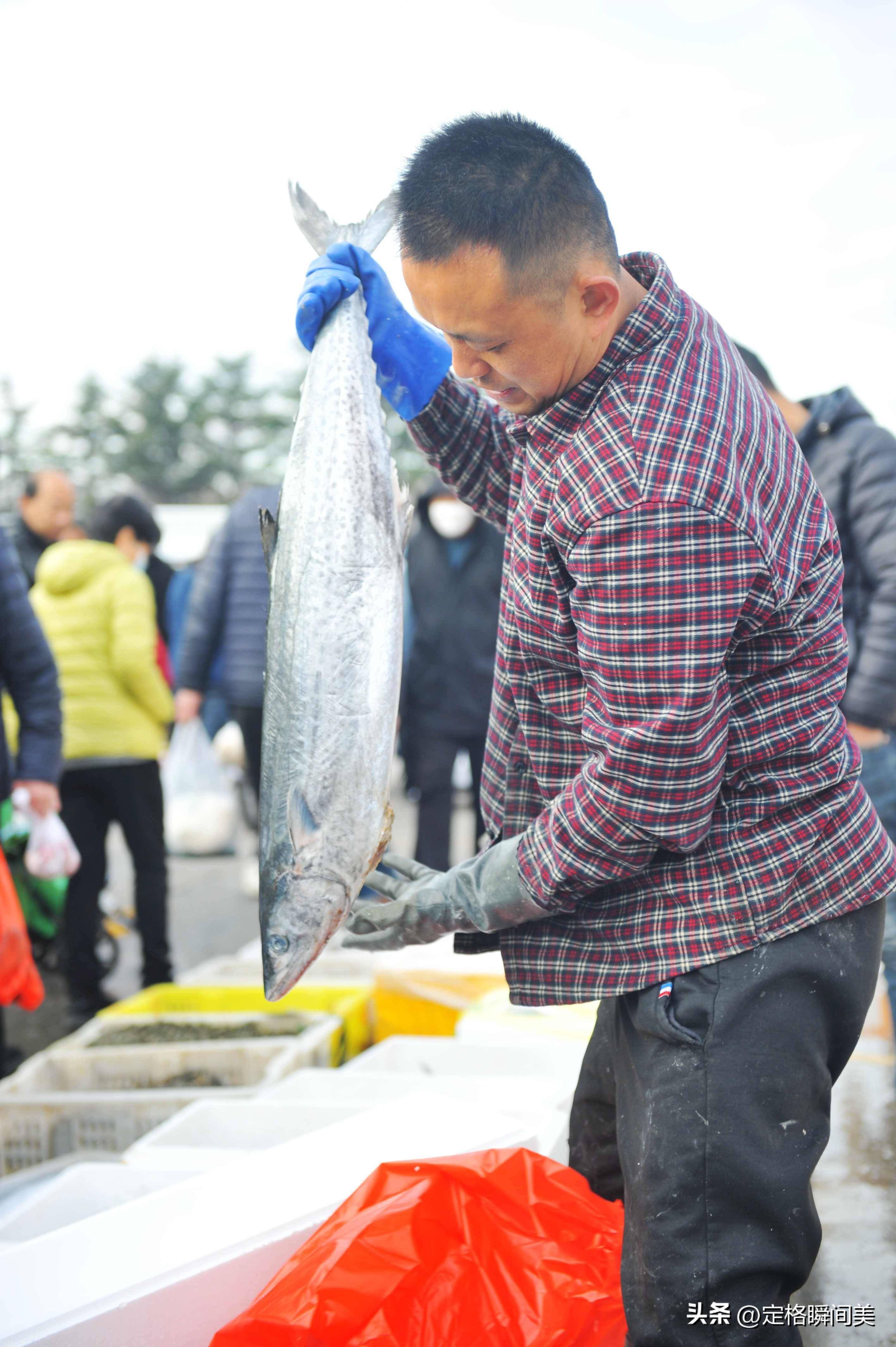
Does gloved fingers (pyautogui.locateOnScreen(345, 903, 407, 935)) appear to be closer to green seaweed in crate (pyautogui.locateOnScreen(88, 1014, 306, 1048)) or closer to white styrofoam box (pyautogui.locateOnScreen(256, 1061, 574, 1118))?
white styrofoam box (pyautogui.locateOnScreen(256, 1061, 574, 1118))

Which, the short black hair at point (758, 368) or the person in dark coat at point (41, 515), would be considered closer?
the short black hair at point (758, 368)

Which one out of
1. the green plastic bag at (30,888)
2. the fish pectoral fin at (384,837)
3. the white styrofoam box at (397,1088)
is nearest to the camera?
the fish pectoral fin at (384,837)

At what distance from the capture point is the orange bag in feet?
8.81

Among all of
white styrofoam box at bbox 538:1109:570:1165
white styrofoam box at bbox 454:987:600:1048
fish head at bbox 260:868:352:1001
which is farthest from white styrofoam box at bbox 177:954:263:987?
fish head at bbox 260:868:352:1001

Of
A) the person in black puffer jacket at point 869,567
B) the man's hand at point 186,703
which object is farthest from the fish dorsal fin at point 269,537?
the man's hand at point 186,703

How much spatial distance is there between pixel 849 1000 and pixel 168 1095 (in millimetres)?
2124

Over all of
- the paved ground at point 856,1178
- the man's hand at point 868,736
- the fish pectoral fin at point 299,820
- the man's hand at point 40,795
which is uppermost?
the fish pectoral fin at point 299,820

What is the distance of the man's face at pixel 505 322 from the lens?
4.81 feet

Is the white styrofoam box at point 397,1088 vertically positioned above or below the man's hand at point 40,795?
below

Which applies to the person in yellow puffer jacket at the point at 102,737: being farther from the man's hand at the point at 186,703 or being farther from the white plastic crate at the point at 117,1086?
the white plastic crate at the point at 117,1086

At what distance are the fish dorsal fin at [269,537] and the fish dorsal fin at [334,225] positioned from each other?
494mm

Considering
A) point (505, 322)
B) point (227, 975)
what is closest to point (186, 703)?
point (227, 975)

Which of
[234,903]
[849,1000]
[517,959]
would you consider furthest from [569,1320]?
[234,903]

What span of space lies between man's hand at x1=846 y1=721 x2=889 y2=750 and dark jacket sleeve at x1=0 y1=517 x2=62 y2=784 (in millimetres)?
2370
